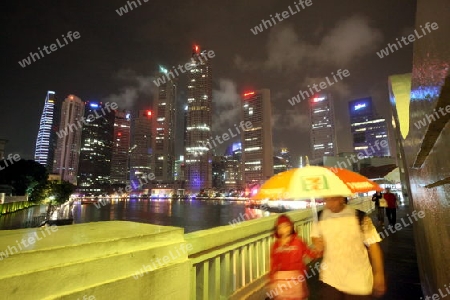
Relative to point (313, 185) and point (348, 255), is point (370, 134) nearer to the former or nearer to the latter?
point (313, 185)

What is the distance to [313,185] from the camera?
12.0 ft

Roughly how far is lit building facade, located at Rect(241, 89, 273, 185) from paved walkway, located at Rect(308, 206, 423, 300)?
6379 inches

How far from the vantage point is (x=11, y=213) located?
61375mm

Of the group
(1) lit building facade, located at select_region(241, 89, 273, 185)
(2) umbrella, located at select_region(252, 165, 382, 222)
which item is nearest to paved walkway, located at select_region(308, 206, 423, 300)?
(2) umbrella, located at select_region(252, 165, 382, 222)

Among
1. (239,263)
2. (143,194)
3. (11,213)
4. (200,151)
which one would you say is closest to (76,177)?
(143,194)

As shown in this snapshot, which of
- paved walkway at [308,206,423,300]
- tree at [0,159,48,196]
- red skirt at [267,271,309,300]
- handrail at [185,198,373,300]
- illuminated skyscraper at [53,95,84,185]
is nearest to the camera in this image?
handrail at [185,198,373,300]

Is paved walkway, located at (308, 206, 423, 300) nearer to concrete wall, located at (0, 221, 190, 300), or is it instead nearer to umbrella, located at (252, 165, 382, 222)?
umbrella, located at (252, 165, 382, 222)

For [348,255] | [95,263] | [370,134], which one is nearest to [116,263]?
[95,263]

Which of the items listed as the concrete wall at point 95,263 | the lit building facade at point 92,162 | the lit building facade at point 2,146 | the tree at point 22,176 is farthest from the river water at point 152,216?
the lit building facade at point 92,162

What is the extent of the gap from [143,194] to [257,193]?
654 feet

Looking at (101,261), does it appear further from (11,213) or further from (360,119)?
(360,119)

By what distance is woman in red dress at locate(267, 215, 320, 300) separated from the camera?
10.8 feet

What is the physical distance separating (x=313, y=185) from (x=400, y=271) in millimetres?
4448

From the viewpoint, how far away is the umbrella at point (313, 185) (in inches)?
137
